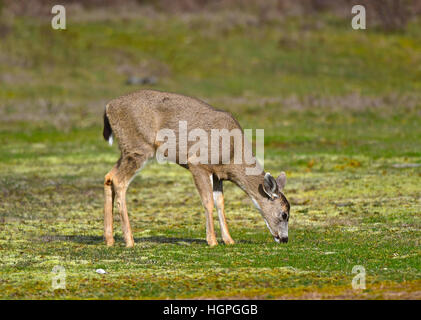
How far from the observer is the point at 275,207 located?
15594 millimetres

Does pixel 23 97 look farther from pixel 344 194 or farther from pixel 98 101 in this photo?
pixel 344 194

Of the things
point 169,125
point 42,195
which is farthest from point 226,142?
point 42,195

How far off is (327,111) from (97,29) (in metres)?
23.6

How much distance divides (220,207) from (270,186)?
102 centimetres

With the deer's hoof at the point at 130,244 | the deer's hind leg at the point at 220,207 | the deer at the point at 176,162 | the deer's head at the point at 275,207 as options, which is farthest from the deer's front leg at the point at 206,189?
the deer's hoof at the point at 130,244

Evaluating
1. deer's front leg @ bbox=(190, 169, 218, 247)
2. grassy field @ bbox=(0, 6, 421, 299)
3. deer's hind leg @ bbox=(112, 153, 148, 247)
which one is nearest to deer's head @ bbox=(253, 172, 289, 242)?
grassy field @ bbox=(0, 6, 421, 299)

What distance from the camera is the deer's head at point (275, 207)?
50.5ft

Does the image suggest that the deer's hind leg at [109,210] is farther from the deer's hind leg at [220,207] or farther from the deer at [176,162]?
the deer's hind leg at [220,207]

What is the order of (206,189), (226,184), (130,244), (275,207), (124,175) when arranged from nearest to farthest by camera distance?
(130,244) → (206,189) → (275,207) → (124,175) → (226,184)

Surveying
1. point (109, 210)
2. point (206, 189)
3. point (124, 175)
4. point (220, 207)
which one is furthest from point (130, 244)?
point (220, 207)

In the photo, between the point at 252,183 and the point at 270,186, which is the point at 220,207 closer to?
the point at 252,183

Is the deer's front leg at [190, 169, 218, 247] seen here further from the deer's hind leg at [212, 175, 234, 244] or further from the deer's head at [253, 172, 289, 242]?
the deer's head at [253, 172, 289, 242]

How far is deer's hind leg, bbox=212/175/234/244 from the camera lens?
610 inches

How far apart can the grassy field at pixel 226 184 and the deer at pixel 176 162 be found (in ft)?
1.70
